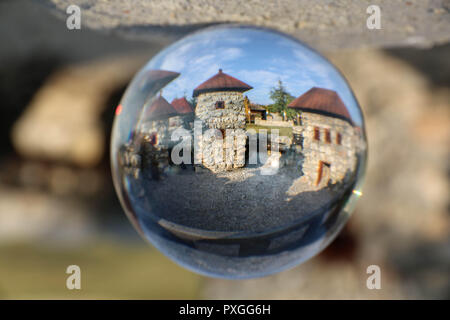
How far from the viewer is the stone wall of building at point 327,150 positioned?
0.94 metres

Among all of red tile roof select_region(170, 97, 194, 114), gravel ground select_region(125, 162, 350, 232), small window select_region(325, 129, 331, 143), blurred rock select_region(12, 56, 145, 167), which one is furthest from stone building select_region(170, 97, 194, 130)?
blurred rock select_region(12, 56, 145, 167)

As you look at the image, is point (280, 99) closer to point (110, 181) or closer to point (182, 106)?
point (182, 106)

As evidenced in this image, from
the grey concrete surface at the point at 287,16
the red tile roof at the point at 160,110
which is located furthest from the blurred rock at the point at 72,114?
the red tile roof at the point at 160,110

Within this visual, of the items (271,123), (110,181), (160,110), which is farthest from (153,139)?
(110,181)

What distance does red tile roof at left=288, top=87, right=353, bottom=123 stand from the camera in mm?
928

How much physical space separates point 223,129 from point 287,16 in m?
0.61

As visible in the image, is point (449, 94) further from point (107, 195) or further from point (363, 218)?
point (107, 195)

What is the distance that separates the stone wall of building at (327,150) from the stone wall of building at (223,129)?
17cm

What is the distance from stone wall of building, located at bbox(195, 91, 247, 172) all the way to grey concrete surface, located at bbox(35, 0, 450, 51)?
0.42 meters

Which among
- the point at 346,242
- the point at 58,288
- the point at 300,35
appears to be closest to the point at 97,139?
the point at 58,288

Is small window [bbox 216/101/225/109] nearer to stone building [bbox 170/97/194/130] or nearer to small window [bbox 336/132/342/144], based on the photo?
stone building [bbox 170/97/194/130]

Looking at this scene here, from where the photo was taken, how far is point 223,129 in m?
0.89

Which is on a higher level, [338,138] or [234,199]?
[338,138]

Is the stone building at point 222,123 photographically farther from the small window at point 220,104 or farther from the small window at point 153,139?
the small window at point 153,139
